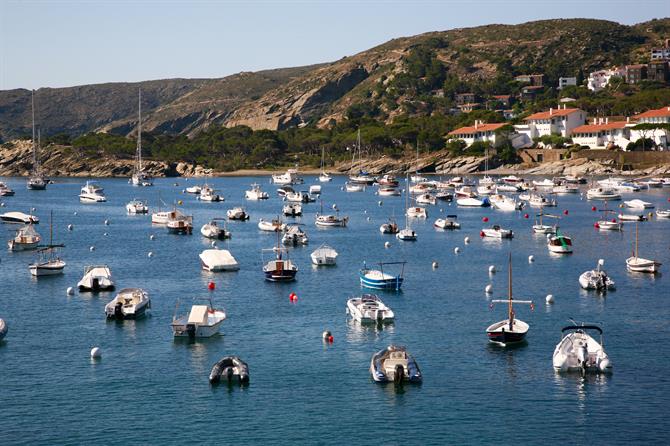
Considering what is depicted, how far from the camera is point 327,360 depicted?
51.6m

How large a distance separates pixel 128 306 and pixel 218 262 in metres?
20.9

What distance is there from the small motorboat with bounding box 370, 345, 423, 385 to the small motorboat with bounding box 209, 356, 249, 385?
21.3 ft

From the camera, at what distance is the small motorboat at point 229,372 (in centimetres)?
4716

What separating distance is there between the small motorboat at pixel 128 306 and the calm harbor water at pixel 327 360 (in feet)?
3.63

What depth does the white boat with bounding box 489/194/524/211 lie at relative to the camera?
142 metres

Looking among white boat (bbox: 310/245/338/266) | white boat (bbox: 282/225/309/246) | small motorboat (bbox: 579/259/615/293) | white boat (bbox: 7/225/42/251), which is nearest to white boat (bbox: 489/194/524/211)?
white boat (bbox: 282/225/309/246)

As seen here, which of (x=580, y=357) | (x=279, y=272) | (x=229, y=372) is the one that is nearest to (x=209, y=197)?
(x=279, y=272)

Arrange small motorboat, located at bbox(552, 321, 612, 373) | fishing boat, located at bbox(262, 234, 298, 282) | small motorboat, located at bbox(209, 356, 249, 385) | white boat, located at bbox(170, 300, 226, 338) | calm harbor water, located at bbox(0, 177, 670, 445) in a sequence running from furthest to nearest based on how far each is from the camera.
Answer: fishing boat, located at bbox(262, 234, 298, 282) < white boat, located at bbox(170, 300, 226, 338) < small motorboat, located at bbox(552, 321, 612, 373) < small motorboat, located at bbox(209, 356, 249, 385) < calm harbor water, located at bbox(0, 177, 670, 445)

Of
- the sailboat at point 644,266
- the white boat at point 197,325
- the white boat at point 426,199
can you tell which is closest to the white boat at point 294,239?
the sailboat at point 644,266

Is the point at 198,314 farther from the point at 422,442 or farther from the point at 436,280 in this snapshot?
the point at 436,280

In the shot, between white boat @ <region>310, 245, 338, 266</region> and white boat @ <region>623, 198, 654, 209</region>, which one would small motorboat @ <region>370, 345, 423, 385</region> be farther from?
white boat @ <region>623, 198, 654, 209</region>

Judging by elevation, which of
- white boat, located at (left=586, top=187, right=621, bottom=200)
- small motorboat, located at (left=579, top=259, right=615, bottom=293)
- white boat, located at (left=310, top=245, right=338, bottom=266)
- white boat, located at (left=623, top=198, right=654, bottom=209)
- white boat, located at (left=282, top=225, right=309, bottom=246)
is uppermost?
white boat, located at (left=586, top=187, right=621, bottom=200)

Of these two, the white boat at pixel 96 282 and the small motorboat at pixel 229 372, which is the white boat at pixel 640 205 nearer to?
the white boat at pixel 96 282

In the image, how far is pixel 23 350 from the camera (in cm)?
5450
